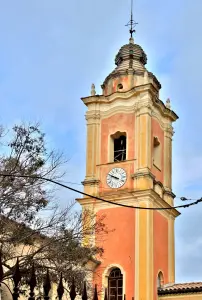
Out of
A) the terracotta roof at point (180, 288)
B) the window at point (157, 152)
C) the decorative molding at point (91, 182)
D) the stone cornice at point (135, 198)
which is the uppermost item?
the window at point (157, 152)

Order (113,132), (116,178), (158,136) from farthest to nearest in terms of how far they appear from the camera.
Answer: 1. (158,136)
2. (113,132)
3. (116,178)

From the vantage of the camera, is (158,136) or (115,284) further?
(158,136)

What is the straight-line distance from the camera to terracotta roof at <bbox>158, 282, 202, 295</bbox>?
26.8 m

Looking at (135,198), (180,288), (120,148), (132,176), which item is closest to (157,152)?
(120,148)

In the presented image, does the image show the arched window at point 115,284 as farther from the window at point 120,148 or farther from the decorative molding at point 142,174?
the window at point 120,148

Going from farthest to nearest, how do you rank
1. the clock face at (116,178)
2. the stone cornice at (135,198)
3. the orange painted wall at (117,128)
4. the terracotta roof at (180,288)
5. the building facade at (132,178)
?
the orange painted wall at (117,128) → the clock face at (116,178) → the stone cornice at (135,198) → the building facade at (132,178) → the terracotta roof at (180,288)

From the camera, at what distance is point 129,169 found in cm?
Answer: 2992

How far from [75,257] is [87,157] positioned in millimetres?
16285

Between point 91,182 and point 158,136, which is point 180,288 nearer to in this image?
point 91,182

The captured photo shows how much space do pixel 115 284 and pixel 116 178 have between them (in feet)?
16.8

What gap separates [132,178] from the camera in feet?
96.9

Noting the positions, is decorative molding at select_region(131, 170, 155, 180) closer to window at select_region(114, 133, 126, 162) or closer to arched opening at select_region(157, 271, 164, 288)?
window at select_region(114, 133, 126, 162)

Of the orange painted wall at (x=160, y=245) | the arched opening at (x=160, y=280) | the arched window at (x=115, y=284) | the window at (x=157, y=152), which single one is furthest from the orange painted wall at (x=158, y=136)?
the arched window at (x=115, y=284)

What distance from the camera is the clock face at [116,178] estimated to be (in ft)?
97.7
